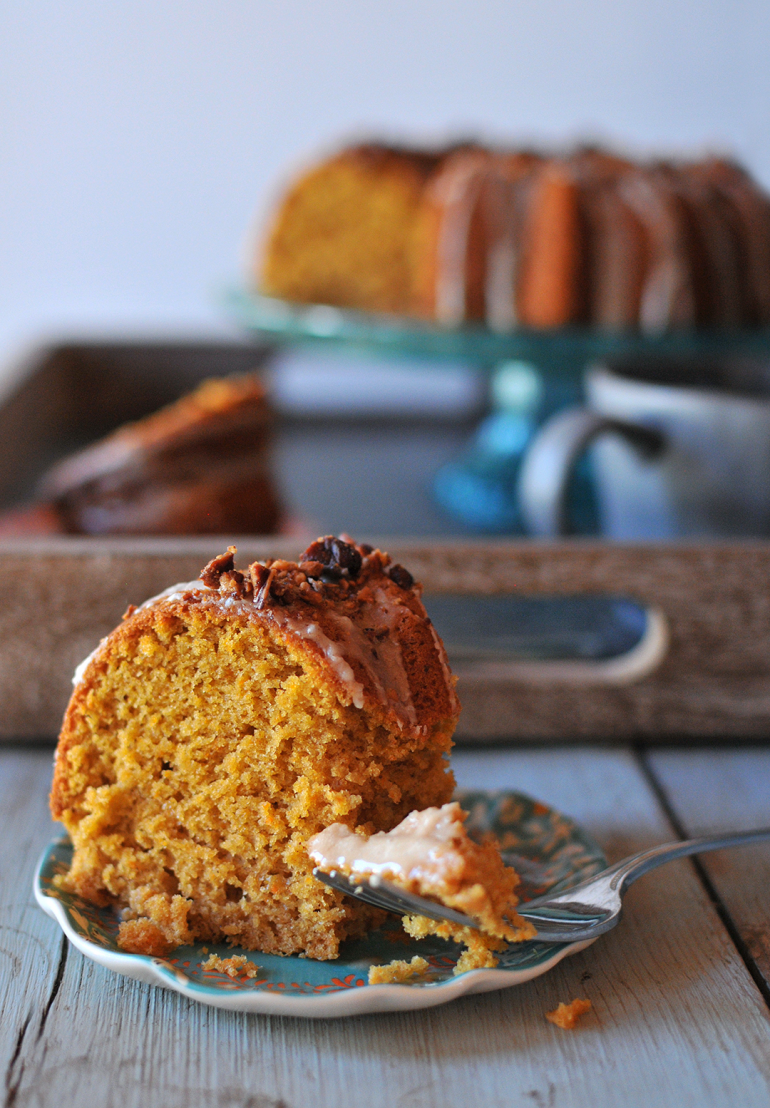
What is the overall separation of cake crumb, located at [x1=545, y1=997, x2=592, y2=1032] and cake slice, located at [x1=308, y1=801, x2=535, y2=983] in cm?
4

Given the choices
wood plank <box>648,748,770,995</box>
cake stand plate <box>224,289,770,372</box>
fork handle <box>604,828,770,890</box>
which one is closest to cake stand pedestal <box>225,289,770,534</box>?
cake stand plate <box>224,289,770,372</box>

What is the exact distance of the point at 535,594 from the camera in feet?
3.01

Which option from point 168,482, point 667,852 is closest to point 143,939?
point 667,852

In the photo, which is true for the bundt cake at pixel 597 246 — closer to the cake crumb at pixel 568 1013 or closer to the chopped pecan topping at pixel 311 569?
the chopped pecan topping at pixel 311 569

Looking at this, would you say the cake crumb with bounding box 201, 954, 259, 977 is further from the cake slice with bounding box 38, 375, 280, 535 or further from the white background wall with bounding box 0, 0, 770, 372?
the white background wall with bounding box 0, 0, 770, 372

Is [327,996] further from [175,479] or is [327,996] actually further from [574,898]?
[175,479]

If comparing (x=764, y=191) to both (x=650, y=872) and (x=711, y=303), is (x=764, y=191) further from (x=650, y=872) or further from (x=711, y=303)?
(x=650, y=872)

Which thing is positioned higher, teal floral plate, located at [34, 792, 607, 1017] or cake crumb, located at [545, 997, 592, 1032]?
teal floral plate, located at [34, 792, 607, 1017]

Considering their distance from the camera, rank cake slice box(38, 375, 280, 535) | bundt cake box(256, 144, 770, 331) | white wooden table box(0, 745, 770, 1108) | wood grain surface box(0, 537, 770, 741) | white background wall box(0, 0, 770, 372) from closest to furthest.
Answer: white wooden table box(0, 745, 770, 1108), wood grain surface box(0, 537, 770, 741), cake slice box(38, 375, 280, 535), bundt cake box(256, 144, 770, 331), white background wall box(0, 0, 770, 372)

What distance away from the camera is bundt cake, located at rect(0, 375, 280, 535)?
1.22 metres

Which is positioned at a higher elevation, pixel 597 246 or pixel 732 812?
pixel 597 246

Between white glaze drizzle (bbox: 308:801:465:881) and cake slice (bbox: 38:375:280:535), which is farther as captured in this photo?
cake slice (bbox: 38:375:280:535)

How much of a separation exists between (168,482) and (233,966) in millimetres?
688

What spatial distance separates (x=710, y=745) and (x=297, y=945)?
0.48 metres
